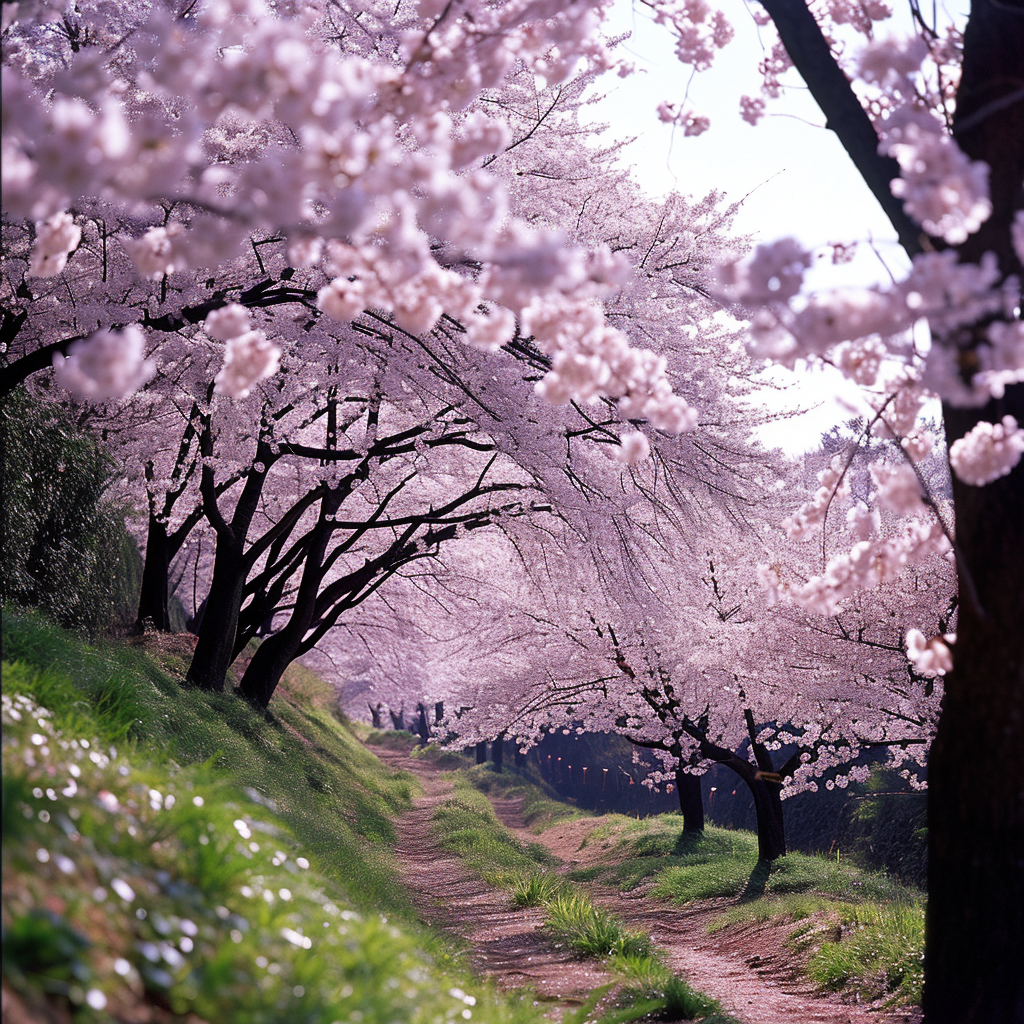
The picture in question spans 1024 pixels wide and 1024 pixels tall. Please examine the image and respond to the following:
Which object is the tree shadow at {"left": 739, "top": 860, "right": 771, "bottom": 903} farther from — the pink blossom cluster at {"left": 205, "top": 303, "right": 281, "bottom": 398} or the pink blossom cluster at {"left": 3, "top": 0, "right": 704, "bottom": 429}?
the pink blossom cluster at {"left": 205, "top": 303, "right": 281, "bottom": 398}

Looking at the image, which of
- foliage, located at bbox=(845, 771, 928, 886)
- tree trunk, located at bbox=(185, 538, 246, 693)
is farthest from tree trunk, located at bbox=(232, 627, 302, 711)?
foliage, located at bbox=(845, 771, 928, 886)

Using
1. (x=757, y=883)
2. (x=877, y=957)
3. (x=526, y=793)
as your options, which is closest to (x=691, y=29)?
(x=877, y=957)

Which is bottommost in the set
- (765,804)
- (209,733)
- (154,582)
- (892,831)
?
(892,831)

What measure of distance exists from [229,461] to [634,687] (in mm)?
6957

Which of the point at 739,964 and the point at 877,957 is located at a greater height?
the point at 877,957

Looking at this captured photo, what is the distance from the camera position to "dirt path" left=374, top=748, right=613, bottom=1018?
572 cm

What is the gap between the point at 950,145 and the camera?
7.77ft

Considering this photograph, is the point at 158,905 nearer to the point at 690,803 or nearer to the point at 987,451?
the point at 987,451

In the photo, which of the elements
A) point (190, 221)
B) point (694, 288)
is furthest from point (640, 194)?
point (190, 221)

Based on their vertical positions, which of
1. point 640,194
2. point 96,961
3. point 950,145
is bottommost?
point 96,961

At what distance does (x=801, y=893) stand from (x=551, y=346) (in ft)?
30.2

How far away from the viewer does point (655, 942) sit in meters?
8.97

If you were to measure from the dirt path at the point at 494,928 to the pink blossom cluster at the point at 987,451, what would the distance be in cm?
369

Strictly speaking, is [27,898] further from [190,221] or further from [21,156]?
[190,221]
